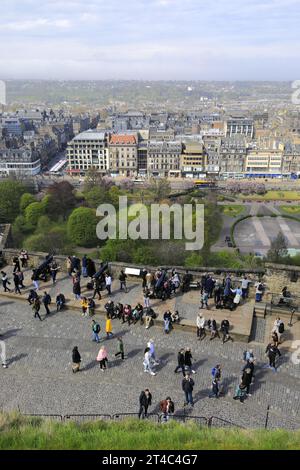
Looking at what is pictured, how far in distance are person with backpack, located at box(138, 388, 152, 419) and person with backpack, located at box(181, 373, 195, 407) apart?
0.93 m

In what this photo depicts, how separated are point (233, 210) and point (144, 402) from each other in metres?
80.2

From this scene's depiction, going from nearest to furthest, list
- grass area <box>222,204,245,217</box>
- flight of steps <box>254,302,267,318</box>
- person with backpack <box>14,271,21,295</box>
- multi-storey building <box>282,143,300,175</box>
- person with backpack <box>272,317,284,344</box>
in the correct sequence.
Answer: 1. person with backpack <box>272,317,284,344</box>
2. flight of steps <box>254,302,267,318</box>
3. person with backpack <box>14,271,21,295</box>
4. grass area <box>222,204,245,217</box>
5. multi-storey building <box>282,143,300,175</box>

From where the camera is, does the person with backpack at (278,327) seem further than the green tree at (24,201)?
No

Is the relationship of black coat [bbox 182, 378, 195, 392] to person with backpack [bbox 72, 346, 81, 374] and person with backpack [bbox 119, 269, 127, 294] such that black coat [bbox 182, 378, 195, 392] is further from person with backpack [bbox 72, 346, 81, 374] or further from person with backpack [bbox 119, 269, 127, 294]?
person with backpack [bbox 119, 269, 127, 294]

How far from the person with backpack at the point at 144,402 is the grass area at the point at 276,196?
91.4 metres

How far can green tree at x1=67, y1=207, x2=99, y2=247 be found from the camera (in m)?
55.4

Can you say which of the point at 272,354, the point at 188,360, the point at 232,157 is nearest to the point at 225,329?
the point at 272,354

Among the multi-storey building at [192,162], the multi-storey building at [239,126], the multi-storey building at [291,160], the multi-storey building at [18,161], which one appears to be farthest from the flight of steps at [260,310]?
the multi-storey building at [239,126]

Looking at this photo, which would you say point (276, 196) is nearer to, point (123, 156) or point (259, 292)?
point (123, 156)

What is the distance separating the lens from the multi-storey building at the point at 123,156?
125m

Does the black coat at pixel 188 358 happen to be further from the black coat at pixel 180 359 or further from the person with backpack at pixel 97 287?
the person with backpack at pixel 97 287

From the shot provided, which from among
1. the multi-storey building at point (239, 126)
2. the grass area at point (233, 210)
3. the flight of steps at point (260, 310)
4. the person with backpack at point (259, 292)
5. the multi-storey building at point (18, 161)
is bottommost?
the grass area at point (233, 210)

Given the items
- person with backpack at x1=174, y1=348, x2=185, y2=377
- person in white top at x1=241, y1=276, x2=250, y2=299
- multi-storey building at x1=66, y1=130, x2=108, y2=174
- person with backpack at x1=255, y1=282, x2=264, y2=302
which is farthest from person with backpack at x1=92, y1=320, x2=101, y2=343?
multi-storey building at x1=66, y1=130, x2=108, y2=174

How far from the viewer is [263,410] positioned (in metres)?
10.5
